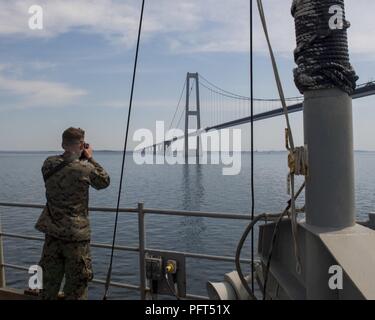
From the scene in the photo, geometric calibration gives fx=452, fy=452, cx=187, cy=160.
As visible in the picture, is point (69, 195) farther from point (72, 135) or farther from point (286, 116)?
point (286, 116)

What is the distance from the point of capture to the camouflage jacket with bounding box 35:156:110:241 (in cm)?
325

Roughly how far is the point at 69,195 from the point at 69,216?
0.50 ft

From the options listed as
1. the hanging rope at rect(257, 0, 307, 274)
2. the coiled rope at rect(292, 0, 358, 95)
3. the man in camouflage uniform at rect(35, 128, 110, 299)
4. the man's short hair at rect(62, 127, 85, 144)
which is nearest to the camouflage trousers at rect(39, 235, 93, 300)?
the man in camouflage uniform at rect(35, 128, 110, 299)

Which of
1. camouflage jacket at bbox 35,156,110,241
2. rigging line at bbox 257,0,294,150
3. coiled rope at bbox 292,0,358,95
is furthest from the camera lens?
camouflage jacket at bbox 35,156,110,241

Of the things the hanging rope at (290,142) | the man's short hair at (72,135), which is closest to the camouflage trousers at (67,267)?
the man's short hair at (72,135)

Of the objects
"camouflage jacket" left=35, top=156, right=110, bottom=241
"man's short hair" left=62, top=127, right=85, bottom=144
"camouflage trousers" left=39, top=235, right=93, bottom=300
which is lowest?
"camouflage trousers" left=39, top=235, right=93, bottom=300

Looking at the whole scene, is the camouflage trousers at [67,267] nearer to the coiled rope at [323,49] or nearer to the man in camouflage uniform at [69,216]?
the man in camouflage uniform at [69,216]

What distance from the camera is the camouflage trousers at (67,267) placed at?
329cm

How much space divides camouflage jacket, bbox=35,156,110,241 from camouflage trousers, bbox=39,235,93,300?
77 millimetres

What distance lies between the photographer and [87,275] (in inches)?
132

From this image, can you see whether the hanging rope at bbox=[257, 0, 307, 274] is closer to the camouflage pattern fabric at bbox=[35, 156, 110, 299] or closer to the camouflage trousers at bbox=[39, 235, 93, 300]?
the camouflage pattern fabric at bbox=[35, 156, 110, 299]

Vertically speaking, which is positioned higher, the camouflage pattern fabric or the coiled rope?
the coiled rope

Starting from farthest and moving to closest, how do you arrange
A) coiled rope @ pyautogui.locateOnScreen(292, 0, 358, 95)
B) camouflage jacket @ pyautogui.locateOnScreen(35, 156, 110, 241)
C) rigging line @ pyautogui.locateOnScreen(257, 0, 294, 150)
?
camouflage jacket @ pyautogui.locateOnScreen(35, 156, 110, 241), rigging line @ pyautogui.locateOnScreen(257, 0, 294, 150), coiled rope @ pyautogui.locateOnScreen(292, 0, 358, 95)
